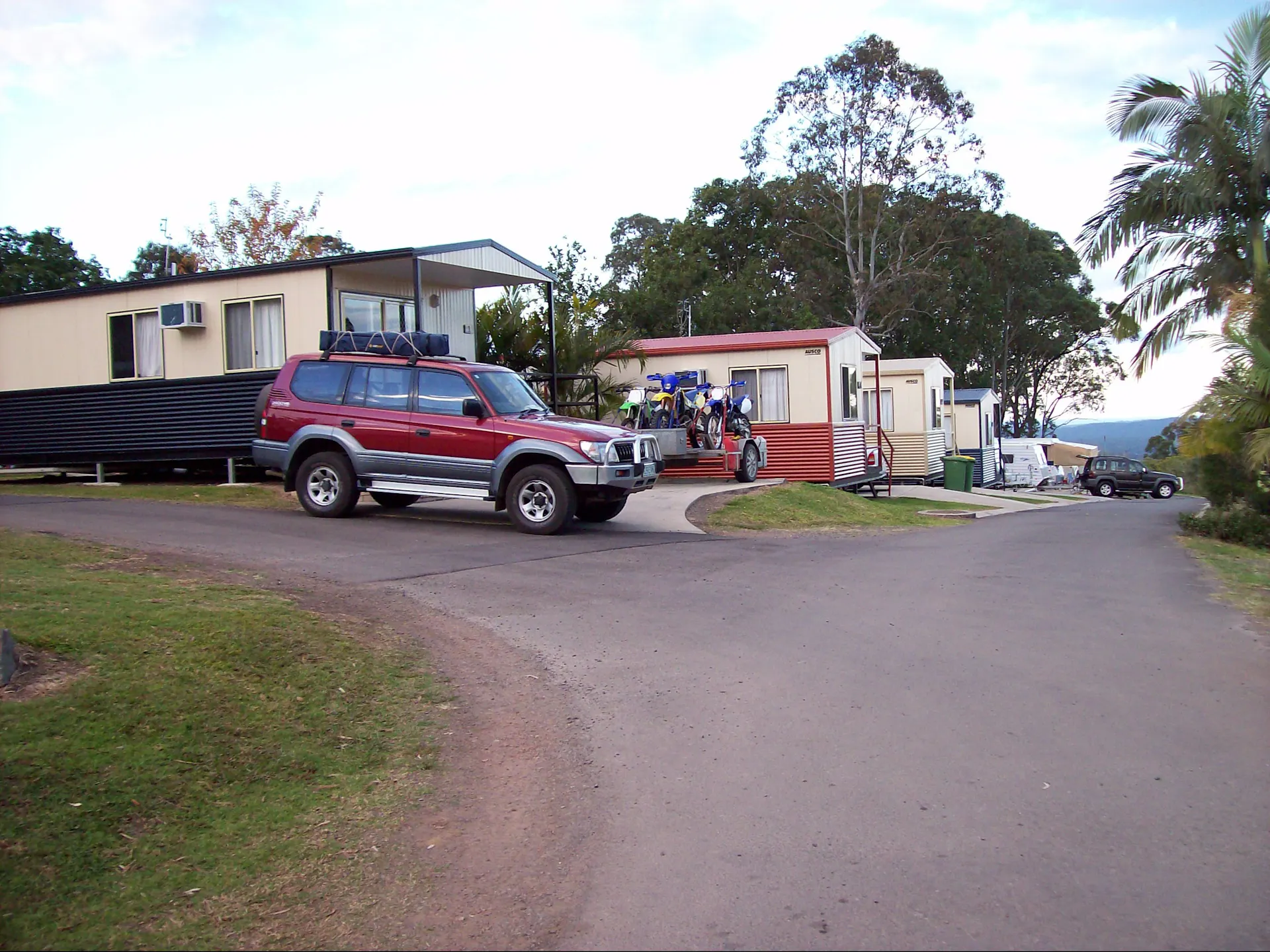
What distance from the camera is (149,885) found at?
429 centimetres

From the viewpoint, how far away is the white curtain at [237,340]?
17.9 m

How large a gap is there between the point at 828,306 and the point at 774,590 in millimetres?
35943

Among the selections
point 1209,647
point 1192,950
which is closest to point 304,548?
point 1209,647

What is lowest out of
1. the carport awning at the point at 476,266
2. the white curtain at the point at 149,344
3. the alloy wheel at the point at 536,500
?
the alloy wheel at the point at 536,500

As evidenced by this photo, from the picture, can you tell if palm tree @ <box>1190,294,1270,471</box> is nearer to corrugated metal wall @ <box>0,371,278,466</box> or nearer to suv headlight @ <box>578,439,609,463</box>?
suv headlight @ <box>578,439,609,463</box>

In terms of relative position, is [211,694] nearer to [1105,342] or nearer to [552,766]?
[552,766]

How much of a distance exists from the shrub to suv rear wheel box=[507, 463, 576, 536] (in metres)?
10.1

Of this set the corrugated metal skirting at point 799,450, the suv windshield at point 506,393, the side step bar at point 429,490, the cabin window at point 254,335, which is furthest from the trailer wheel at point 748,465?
the cabin window at point 254,335

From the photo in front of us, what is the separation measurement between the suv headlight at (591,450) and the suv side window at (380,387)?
2.33m

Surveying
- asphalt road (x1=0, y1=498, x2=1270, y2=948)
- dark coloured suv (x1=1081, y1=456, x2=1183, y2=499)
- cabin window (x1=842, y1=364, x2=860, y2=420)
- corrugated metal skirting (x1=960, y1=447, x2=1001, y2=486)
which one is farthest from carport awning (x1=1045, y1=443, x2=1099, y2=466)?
asphalt road (x1=0, y1=498, x2=1270, y2=948)

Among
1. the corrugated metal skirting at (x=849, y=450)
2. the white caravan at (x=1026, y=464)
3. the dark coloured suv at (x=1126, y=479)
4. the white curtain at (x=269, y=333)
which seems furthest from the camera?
the white caravan at (x=1026, y=464)

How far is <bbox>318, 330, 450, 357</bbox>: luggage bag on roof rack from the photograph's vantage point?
562 inches

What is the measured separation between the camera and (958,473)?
33.2m

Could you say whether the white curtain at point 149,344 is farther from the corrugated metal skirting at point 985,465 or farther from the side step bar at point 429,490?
the corrugated metal skirting at point 985,465
